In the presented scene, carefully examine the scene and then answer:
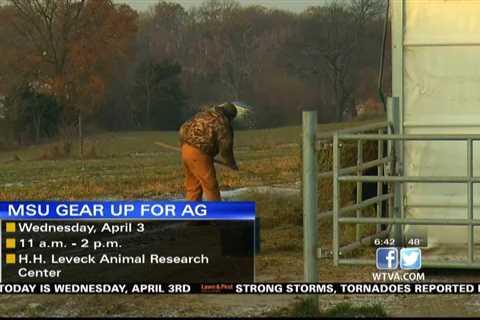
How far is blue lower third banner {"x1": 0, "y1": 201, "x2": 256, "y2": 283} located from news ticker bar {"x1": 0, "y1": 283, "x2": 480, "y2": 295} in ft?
0.64

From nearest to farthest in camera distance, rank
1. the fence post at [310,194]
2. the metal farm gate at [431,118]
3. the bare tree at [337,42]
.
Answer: the fence post at [310,194]
the metal farm gate at [431,118]
the bare tree at [337,42]

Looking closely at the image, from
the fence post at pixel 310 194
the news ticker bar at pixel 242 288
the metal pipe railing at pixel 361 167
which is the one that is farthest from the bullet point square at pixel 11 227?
the metal pipe railing at pixel 361 167

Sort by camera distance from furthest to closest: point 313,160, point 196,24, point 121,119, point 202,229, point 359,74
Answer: point 121,119 → point 196,24 → point 359,74 → point 202,229 → point 313,160

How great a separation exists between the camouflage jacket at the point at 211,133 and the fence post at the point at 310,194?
5.18 m

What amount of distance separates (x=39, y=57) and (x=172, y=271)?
4516 cm

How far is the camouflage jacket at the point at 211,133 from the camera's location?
40.0ft

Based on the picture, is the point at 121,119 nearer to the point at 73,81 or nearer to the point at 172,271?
the point at 73,81

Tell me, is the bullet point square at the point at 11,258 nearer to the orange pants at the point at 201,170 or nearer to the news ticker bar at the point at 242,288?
the news ticker bar at the point at 242,288

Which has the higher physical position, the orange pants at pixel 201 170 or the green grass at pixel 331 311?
the orange pants at pixel 201 170

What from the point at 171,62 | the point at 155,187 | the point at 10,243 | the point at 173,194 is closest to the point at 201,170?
the point at 10,243

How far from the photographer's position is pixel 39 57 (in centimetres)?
5200

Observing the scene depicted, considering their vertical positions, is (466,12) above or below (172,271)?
above

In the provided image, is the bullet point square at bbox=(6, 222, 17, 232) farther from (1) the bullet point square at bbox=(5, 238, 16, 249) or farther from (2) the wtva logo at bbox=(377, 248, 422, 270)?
(2) the wtva logo at bbox=(377, 248, 422, 270)

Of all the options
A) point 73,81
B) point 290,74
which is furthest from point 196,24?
point 73,81
